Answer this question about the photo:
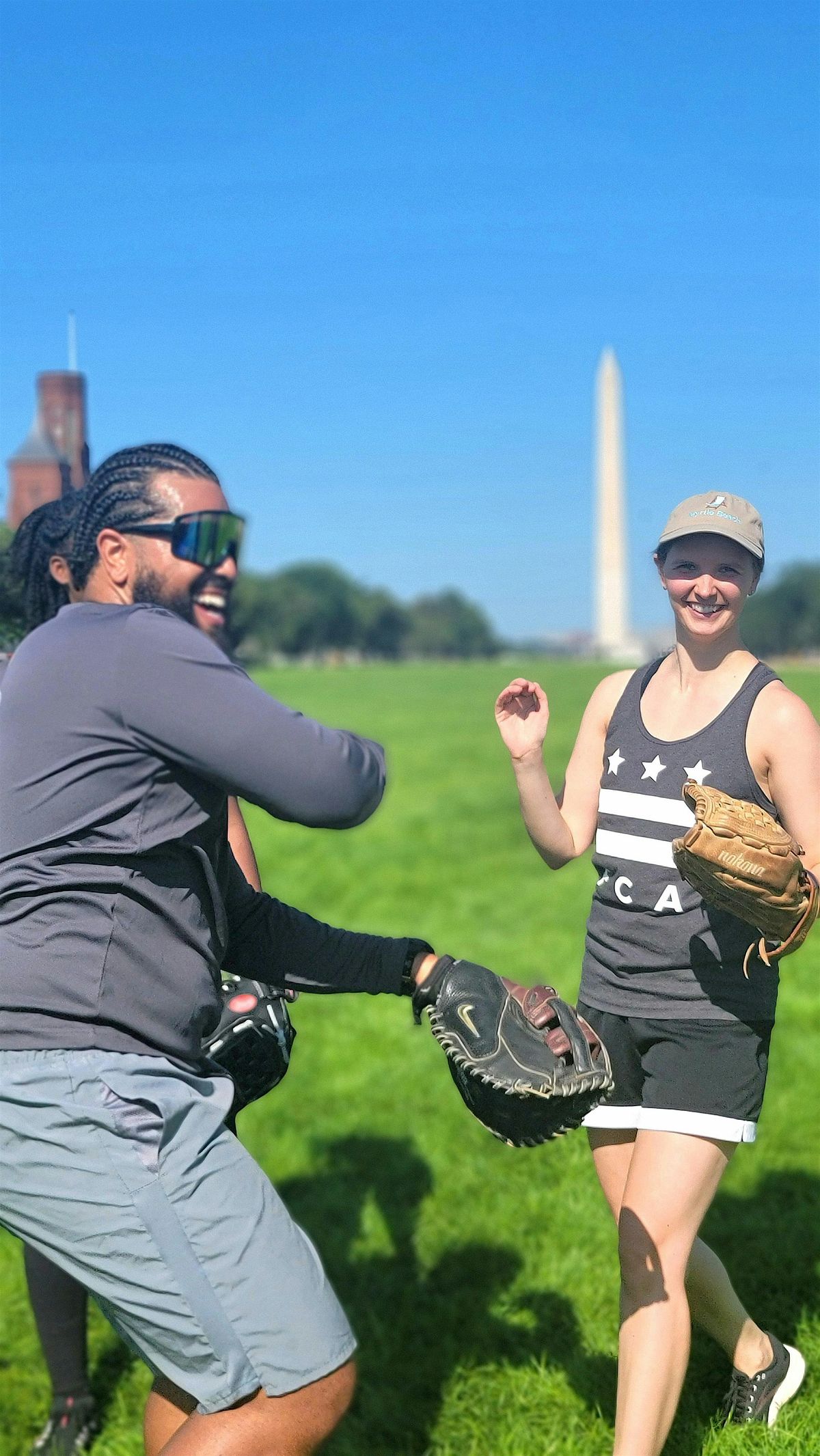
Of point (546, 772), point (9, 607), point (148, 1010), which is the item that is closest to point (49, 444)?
point (9, 607)

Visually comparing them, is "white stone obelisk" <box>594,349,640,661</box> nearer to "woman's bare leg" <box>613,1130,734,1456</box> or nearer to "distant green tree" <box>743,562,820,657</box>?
"distant green tree" <box>743,562,820,657</box>

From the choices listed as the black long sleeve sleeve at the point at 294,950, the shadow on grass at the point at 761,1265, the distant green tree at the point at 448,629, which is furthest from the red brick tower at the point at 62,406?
the distant green tree at the point at 448,629

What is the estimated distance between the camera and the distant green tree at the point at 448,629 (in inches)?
6437

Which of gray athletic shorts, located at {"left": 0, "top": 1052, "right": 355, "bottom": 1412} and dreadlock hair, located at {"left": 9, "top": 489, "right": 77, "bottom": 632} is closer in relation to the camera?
gray athletic shorts, located at {"left": 0, "top": 1052, "right": 355, "bottom": 1412}

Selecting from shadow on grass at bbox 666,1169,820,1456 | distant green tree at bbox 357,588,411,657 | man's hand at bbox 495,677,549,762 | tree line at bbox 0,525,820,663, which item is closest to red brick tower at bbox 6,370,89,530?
man's hand at bbox 495,677,549,762

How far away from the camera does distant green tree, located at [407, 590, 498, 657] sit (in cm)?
16350

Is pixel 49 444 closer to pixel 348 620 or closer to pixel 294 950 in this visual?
pixel 294 950

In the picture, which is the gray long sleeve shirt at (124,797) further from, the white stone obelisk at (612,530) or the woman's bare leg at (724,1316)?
the white stone obelisk at (612,530)

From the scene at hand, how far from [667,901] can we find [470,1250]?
7.89 feet

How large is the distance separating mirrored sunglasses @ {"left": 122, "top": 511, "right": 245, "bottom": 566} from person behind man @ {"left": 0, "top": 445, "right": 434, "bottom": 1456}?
10.9 inches

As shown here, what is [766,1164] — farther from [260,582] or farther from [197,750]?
[260,582]

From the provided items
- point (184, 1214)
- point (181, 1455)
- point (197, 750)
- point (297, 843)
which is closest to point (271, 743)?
point (197, 750)

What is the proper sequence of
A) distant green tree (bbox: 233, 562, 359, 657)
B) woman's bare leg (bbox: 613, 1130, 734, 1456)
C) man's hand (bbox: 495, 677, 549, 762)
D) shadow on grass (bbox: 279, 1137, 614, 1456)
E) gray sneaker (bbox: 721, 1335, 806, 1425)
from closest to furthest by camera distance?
woman's bare leg (bbox: 613, 1130, 734, 1456) < man's hand (bbox: 495, 677, 549, 762) < gray sneaker (bbox: 721, 1335, 806, 1425) < shadow on grass (bbox: 279, 1137, 614, 1456) < distant green tree (bbox: 233, 562, 359, 657)

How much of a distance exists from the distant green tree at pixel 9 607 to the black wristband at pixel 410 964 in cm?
167
